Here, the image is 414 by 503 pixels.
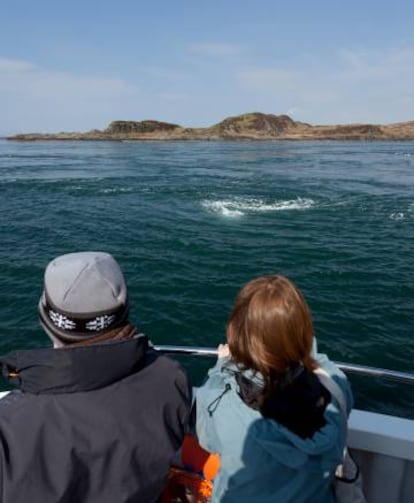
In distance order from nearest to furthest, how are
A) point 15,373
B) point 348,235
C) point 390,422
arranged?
point 15,373
point 390,422
point 348,235

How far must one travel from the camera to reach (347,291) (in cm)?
1278

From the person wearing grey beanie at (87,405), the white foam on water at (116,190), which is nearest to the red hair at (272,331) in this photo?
the person wearing grey beanie at (87,405)

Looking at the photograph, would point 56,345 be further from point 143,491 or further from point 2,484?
point 143,491

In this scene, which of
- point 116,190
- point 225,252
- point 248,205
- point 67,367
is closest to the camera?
point 67,367

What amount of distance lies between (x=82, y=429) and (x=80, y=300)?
53 centimetres

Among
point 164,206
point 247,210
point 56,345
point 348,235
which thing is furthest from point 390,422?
point 164,206

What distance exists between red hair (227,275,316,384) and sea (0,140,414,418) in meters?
6.99

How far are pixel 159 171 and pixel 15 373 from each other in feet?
127

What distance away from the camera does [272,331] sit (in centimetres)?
212

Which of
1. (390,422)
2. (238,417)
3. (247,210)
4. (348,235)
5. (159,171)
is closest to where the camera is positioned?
(238,417)

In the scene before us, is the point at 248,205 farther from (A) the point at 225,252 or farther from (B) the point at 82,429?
(B) the point at 82,429

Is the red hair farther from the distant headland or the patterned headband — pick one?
the distant headland

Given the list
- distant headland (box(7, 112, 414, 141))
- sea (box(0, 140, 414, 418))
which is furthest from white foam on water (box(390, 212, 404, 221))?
distant headland (box(7, 112, 414, 141))

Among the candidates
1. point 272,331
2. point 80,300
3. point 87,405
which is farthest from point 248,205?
point 87,405
